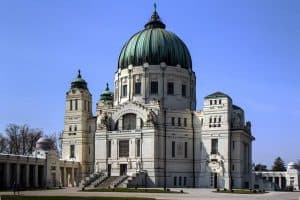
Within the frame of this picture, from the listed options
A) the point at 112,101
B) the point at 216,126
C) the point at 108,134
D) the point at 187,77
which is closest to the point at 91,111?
the point at 112,101

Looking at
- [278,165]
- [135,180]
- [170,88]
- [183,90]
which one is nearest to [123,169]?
[135,180]

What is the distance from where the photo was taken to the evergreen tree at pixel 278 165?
17312 centimetres

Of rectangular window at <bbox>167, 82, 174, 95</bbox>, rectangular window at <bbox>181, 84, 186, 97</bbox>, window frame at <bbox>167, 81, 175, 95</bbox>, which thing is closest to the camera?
window frame at <bbox>167, 81, 175, 95</bbox>

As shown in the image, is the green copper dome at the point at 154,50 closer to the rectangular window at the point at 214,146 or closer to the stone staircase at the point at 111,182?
the rectangular window at the point at 214,146

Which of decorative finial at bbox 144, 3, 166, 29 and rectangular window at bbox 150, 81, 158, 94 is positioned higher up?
decorative finial at bbox 144, 3, 166, 29

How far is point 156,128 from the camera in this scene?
96312 mm

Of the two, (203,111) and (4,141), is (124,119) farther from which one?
(4,141)

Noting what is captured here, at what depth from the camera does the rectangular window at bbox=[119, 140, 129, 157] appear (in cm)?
9925

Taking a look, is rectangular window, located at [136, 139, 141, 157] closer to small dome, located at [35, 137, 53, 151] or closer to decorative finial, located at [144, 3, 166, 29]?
small dome, located at [35, 137, 53, 151]

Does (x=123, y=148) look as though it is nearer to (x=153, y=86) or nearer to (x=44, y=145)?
(x=153, y=86)

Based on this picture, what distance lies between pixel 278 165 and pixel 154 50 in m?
87.4

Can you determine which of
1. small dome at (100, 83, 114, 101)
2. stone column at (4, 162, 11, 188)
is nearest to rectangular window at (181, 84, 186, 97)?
small dome at (100, 83, 114, 101)

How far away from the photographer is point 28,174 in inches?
3583

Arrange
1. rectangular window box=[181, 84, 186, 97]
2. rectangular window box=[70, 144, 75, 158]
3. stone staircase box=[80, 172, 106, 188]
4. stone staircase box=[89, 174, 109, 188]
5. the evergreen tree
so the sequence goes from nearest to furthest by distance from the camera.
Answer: stone staircase box=[89, 174, 109, 188], stone staircase box=[80, 172, 106, 188], rectangular window box=[181, 84, 186, 97], rectangular window box=[70, 144, 75, 158], the evergreen tree
